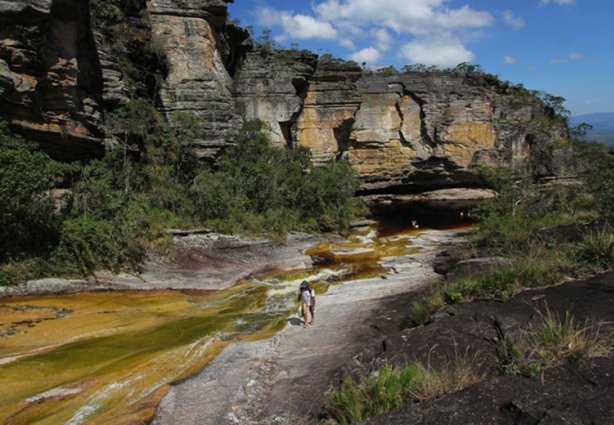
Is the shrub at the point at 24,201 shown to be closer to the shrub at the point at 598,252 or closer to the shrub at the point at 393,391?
the shrub at the point at 393,391

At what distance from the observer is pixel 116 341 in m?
10.1

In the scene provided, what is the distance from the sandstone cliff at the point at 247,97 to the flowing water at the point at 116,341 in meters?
9.01

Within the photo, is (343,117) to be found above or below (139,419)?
above

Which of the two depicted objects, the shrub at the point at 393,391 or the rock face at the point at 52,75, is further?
the rock face at the point at 52,75

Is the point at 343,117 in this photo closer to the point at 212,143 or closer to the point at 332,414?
the point at 212,143

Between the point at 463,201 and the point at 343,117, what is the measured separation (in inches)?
697

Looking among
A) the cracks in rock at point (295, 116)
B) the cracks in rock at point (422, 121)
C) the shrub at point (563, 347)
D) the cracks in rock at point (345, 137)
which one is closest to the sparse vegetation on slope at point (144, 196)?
the cracks in rock at point (295, 116)

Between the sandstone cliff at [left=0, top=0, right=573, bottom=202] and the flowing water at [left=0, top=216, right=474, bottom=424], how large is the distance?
9.01 m

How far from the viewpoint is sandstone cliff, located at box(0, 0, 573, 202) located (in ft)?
55.6

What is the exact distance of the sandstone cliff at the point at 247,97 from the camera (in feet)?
55.6

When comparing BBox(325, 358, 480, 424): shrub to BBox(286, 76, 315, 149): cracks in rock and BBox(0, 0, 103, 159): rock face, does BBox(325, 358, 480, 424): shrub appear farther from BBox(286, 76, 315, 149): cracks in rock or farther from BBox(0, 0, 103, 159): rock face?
BBox(286, 76, 315, 149): cracks in rock

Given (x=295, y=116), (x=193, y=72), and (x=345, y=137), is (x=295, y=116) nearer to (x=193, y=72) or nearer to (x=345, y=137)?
(x=345, y=137)

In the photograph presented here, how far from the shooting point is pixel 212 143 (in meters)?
25.7

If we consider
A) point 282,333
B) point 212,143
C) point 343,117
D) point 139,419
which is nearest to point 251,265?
point 282,333
